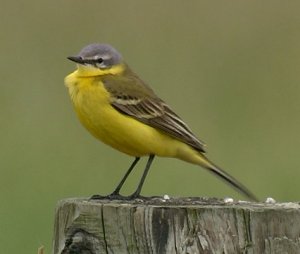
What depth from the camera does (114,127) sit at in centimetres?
799

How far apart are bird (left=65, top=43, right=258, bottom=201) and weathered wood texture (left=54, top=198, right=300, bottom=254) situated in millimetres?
1985

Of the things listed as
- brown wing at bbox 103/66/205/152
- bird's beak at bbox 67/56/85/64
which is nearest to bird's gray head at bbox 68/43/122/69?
bird's beak at bbox 67/56/85/64

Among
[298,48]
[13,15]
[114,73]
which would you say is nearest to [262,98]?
[298,48]

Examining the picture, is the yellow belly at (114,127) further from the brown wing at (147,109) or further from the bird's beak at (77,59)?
the bird's beak at (77,59)

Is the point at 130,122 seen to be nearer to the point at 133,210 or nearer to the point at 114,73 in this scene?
the point at 114,73

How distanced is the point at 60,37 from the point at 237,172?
4312 millimetres

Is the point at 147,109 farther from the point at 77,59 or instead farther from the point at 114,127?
the point at 77,59

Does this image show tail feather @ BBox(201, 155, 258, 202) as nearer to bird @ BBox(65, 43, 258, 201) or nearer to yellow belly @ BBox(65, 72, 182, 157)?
bird @ BBox(65, 43, 258, 201)

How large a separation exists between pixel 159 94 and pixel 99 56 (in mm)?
5743

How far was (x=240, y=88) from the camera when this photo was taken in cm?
1499

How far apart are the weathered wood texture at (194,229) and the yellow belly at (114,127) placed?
214cm

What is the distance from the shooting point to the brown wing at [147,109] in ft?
26.6

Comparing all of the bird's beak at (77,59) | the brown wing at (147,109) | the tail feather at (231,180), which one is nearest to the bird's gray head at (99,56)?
the bird's beak at (77,59)

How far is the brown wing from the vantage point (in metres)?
8.09
